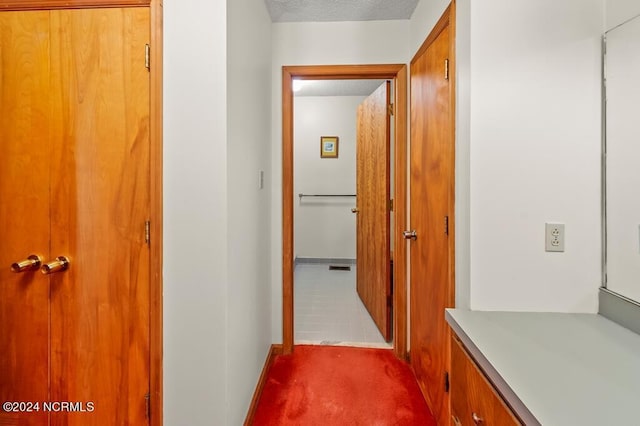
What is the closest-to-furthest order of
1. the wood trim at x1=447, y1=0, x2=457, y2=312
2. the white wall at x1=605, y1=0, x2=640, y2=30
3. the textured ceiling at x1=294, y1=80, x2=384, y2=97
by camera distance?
the white wall at x1=605, y1=0, x2=640, y2=30, the wood trim at x1=447, y1=0, x2=457, y2=312, the textured ceiling at x1=294, y1=80, x2=384, y2=97

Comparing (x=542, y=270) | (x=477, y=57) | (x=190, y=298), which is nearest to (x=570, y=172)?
(x=542, y=270)

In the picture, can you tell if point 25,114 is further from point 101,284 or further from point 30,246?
point 101,284

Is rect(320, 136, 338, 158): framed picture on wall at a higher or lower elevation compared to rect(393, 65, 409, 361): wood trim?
higher

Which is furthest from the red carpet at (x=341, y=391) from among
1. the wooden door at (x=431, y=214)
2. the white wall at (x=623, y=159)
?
the white wall at (x=623, y=159)

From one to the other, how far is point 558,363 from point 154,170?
57.7 inches

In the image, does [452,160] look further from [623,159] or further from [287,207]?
[287,207]

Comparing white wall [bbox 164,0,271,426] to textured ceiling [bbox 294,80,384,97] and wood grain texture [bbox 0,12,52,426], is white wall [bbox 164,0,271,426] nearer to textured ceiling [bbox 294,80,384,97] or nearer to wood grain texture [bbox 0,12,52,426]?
wood grain texture [bbox 0,12,52,426]

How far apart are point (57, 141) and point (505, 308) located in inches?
75.0

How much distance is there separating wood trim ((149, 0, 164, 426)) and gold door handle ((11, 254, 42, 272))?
49 cm

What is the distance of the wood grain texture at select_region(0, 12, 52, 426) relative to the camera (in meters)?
1.31

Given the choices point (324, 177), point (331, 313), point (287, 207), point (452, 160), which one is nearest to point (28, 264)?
point (287, 207)

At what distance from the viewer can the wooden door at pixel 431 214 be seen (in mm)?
1525

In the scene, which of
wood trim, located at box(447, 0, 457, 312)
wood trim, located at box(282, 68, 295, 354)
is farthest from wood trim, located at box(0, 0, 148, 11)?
wood trim, located at box(447, 0, 457, 312)

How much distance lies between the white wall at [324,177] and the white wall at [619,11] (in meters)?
3.72
